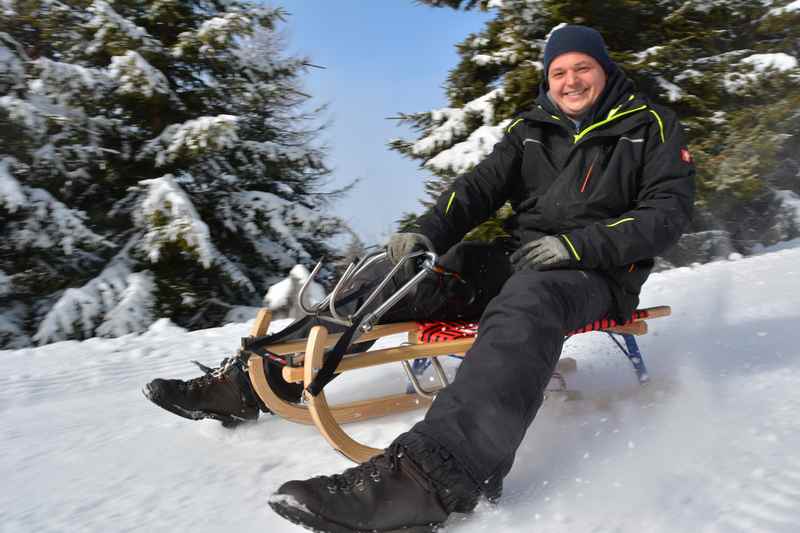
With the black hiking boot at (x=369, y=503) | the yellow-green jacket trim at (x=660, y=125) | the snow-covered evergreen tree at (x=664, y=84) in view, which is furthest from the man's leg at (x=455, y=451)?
the snow-covered evergreen tree at (x=664, y=84)

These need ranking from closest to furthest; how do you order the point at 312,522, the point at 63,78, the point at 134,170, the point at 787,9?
the point at 312,522 < the point at 63,78 < the point at 134,170 < the point at 787,9

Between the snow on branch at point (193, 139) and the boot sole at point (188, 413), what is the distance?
5246 mm

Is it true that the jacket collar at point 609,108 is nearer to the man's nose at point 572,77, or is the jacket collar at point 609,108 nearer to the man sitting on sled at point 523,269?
the man sitting on sled at point 523,269

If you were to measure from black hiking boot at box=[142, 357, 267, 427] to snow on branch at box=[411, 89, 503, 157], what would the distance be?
17.4 feet

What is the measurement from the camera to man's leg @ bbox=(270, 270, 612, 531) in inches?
55.5

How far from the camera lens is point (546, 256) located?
6.16 feet

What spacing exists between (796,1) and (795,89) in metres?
1.43

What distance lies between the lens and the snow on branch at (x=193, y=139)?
695 centimetres

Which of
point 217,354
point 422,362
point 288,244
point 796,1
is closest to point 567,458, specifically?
point 422,362

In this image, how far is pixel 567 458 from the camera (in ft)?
6.06

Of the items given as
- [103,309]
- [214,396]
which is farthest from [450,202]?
[103,309]

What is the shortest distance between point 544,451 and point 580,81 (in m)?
1.32

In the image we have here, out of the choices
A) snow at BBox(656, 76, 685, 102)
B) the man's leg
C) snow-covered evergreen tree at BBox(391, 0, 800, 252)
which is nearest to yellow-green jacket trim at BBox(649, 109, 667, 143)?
the man's leg

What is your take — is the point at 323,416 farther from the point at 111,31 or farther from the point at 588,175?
the point at 111,31
